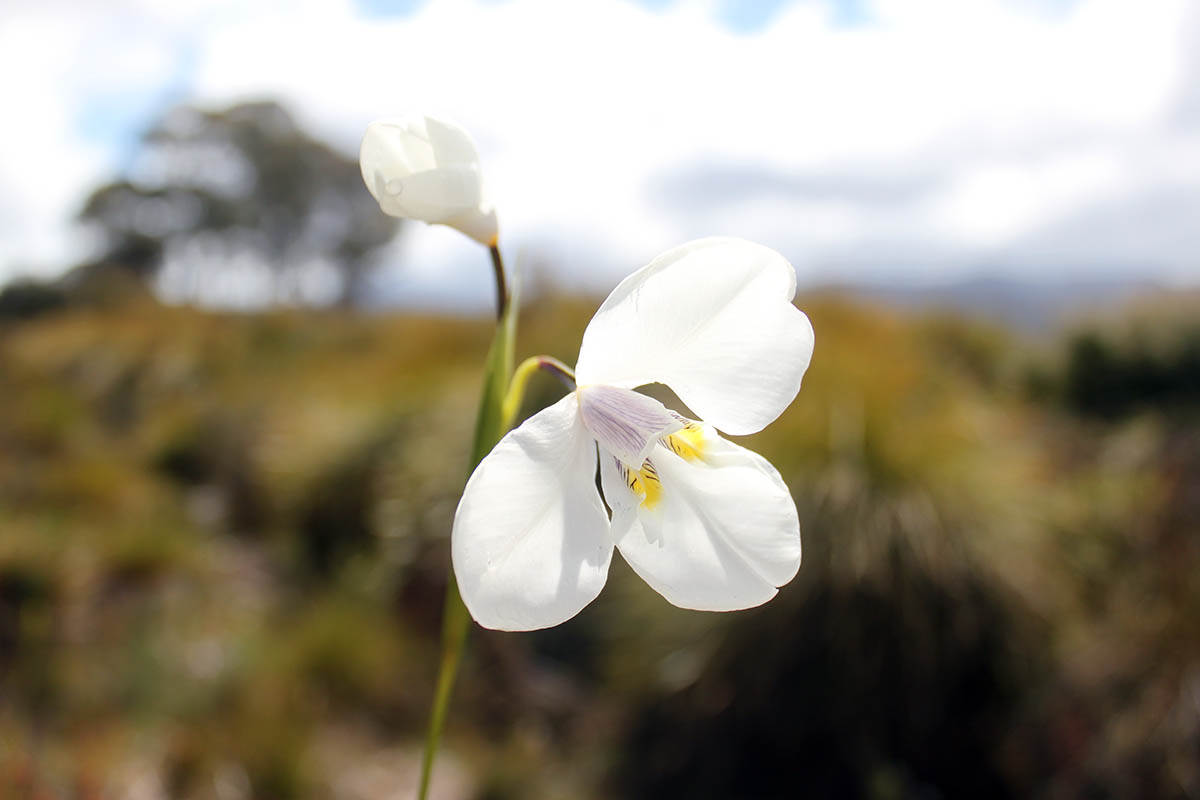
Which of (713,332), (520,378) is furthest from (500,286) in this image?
(713,332)

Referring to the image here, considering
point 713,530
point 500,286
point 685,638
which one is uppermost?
point 500,286

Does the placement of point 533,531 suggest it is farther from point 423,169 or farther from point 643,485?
point 423,169

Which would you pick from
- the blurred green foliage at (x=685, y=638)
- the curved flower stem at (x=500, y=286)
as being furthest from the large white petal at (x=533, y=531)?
the blurred green foliage at (x=685, y=638)

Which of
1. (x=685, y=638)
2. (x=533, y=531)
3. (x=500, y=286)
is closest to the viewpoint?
(x=533, y=531)

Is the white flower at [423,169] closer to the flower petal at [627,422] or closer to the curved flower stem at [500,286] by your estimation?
the curved flower stem at [500,286]

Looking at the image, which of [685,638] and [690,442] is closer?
[690,442]

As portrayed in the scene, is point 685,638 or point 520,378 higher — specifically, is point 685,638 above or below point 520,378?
below
